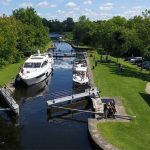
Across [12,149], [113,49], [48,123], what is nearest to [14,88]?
[48,123]

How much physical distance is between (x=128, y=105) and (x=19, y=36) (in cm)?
5121

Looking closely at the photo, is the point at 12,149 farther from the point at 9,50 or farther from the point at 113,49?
the point at 113,49

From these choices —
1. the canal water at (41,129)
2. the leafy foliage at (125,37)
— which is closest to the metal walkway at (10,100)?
the canal water at (41,129)

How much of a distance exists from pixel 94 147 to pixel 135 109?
32.9 feet

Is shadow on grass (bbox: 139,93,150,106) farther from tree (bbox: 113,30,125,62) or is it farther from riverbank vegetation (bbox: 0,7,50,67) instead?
tree (bbox: 113,30,125,62)

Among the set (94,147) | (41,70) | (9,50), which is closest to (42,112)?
(94,147)

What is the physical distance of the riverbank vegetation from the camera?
66.8 metres

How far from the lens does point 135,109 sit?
36219 millimetres

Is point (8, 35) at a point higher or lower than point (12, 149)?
higher

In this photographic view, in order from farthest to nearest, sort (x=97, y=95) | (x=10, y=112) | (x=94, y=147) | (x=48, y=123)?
(x=97, y=95), (x=10, y=112), (x=48, y=123), (x=94, y=147)

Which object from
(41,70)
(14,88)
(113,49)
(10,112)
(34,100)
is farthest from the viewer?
(113,49)

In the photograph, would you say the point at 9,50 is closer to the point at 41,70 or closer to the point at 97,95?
the point at 41,70

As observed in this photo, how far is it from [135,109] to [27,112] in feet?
33.0

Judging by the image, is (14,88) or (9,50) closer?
(14,88)
